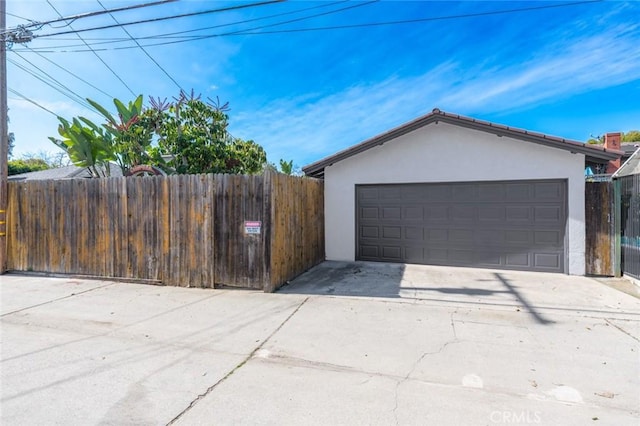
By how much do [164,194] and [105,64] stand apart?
9421 mm

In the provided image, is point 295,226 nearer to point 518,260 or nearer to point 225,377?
point 225,377

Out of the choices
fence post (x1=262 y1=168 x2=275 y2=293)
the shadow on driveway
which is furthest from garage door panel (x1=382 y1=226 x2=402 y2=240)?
fence post (x1=262 y1=168 x2=275 y2=293)

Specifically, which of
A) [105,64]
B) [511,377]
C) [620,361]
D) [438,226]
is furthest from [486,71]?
[105,64]

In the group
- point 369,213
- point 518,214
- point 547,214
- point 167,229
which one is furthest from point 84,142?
point 547,214

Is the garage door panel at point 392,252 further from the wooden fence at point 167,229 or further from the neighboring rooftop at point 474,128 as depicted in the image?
the neighboring rooftop at point 474,128

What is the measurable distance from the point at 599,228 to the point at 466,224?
274 cm

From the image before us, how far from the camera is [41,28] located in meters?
7.01

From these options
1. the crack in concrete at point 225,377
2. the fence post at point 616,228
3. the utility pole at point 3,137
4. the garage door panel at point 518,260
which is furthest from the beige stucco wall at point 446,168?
the utility pole at point 3,137

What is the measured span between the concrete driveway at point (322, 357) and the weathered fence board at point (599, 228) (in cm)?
144

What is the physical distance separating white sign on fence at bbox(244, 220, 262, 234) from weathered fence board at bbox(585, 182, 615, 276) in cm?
743

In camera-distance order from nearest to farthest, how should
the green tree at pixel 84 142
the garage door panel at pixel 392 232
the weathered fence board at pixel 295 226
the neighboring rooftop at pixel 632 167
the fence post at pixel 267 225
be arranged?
the fence post at pixel 267 225 < the weathered fence board at pixel 295 226 < the neighboring rooftop at pixel 632 167 < the garage door panel at pixel 392 232 < the green tree at pixel 84 142

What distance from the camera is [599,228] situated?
22.6ft

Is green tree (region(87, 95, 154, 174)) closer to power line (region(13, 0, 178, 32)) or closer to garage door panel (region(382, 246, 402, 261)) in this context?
power line (region(13, 0, 178, 32))

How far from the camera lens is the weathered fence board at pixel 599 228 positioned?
22.2ft
